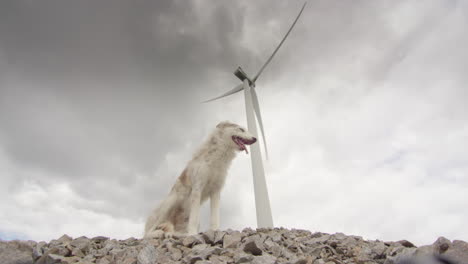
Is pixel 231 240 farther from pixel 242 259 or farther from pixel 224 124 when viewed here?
pixel 224 124

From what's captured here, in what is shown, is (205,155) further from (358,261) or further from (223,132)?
(358,261)

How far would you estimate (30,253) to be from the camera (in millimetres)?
6625

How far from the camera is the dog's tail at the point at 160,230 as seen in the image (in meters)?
9.20

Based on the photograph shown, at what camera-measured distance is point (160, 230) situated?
31.1 ft

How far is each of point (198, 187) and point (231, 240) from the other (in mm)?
2834

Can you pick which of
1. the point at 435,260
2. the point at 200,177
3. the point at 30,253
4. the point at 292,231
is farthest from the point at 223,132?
the point at 435,260

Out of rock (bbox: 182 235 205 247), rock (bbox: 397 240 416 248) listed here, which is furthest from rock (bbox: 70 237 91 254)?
rock (bbox: 397 240 416 248)

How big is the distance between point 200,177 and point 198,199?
29.5 inches

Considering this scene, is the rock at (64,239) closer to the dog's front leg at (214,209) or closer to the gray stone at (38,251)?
the gray stone at (38,251)

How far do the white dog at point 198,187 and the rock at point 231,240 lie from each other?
6.45 ft

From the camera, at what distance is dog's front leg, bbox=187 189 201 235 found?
30.6 ft

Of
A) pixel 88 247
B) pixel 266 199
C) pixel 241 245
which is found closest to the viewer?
pixel 241 245

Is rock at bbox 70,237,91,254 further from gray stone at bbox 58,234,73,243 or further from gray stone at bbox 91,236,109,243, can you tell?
gray stone at bbox 91,236,109,243

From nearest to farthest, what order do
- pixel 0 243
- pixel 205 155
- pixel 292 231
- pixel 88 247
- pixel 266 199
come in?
pixel 0 243, pixel 88 247, pixel 292 231, pixel 205 155, pixel 266 199
